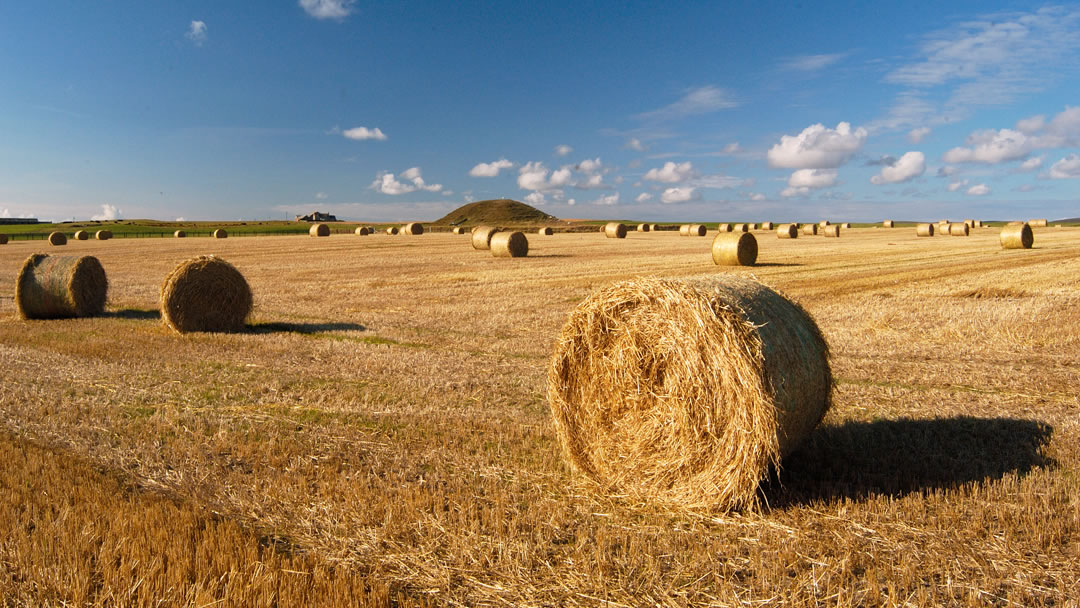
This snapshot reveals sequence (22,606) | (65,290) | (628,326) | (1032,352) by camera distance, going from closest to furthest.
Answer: (22,606)
(628,326)
(1032,352)
(65,290)

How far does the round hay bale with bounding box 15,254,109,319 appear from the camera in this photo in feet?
52.3

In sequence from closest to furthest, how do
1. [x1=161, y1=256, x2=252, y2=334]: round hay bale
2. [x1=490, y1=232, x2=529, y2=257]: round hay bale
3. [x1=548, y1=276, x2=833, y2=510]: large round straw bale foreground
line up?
1. [x1=548, y1=276, x2=833, y2=510]: large round straw bale foreground
2. [x1=161, y1=256, x2=252, y2=334]: round hay bale
3. [x1=490, y1=232, x2=529, y2=257]: round hay bale

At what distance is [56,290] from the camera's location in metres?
16.0

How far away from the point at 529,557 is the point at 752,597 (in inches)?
52.4

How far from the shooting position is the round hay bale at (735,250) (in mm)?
26953

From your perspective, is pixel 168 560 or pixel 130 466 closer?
pixel 168 560

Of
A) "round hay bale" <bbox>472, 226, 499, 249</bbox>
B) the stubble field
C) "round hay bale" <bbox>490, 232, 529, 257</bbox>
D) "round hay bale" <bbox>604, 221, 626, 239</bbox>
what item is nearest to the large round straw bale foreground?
the stubble field

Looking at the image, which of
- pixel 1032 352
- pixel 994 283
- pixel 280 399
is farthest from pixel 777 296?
pixel 994 283

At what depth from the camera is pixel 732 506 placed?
5367 millimetres

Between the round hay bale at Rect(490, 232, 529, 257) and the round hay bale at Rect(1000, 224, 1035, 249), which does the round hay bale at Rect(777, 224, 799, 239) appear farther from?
the round hay bale at Rect(490, 232, 529, 257)

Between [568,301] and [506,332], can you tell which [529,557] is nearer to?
[506,332]

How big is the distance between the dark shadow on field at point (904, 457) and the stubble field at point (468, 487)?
0.03 meters

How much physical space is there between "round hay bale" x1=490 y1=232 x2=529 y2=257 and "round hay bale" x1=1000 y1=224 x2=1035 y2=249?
22356 millimetres

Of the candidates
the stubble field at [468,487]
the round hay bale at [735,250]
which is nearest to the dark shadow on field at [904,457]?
the stubble field at [468,487]
